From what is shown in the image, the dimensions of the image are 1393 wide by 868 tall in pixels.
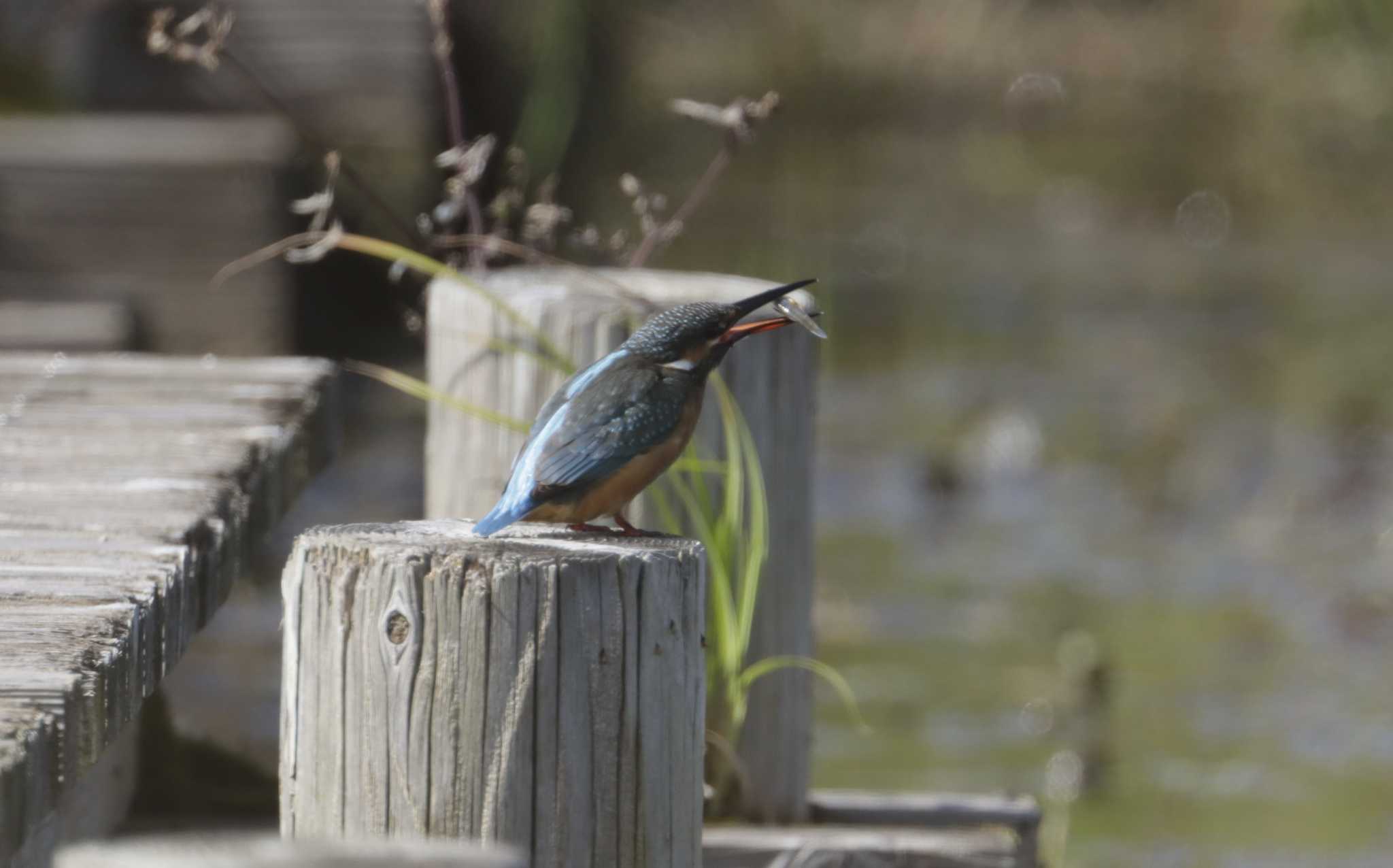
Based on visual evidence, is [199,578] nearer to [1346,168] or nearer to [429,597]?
[429,597]

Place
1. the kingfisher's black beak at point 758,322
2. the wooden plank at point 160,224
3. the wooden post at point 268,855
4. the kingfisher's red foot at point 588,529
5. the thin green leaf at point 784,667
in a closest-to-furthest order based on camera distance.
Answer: the wooden post at point 268,855
the kingfisher's red foot at point 588,529
the kingfisher's black beak at point 758,322
the thin green leaf at point 784,667
the wooden plank at point 160,224

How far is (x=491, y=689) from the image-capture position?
6.73 feet

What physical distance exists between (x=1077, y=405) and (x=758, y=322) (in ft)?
23.7

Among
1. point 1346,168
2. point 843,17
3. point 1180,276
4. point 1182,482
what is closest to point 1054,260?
point 1180,276

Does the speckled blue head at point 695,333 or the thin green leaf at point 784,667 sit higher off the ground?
the speckled blue head at point 695,333

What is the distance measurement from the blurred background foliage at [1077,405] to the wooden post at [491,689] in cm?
282

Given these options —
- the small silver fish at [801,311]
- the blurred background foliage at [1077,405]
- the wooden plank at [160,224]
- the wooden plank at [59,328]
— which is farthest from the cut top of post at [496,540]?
the wooden plank at [160,224]

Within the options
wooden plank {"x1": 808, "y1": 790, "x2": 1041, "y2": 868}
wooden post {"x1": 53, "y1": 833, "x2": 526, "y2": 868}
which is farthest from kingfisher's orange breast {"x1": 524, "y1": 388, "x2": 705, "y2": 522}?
wooden plank {"x1": 808, "y1": 790, "x2": 1041, "y2": 868}

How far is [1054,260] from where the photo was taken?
1317 centimetres

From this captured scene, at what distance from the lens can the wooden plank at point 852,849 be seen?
3.04m

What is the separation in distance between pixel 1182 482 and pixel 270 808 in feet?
17.6

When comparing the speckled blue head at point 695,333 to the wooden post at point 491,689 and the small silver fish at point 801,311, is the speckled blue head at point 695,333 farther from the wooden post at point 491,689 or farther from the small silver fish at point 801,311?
the wooden post at point 491,689

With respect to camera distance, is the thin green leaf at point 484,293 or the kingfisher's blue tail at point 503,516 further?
the thin green leaf at point 484,293

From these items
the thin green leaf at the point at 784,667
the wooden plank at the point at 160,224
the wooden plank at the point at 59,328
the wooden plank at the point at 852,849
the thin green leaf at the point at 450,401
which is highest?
the wooden plank at the point at 160,224
